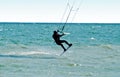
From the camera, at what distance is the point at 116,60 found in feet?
118

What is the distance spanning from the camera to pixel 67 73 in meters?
27.6

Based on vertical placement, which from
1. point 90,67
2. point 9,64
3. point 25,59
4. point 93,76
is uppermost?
point 93,76

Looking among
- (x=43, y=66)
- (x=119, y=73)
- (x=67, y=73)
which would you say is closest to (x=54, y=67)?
(x=43, y=66)

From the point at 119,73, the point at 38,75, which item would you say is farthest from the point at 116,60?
the point at 38,75

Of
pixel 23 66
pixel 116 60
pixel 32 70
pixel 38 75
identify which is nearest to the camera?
pixel 38 75

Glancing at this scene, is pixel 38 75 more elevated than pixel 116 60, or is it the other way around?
pixel 38 75

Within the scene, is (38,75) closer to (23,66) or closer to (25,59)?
(23,66)

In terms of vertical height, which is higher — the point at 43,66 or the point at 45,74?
the point at 45,74

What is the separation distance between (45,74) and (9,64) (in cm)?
549

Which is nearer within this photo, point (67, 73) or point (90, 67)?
point (67, 73)

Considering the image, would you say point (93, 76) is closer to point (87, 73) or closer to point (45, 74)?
point (87, 73)

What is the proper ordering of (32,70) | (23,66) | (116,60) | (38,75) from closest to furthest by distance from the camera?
(38,75) < (32,70) < (23,66) < (116,60)

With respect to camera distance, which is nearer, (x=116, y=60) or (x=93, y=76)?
(x=93, y=76)

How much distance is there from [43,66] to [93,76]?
18.1 ft
